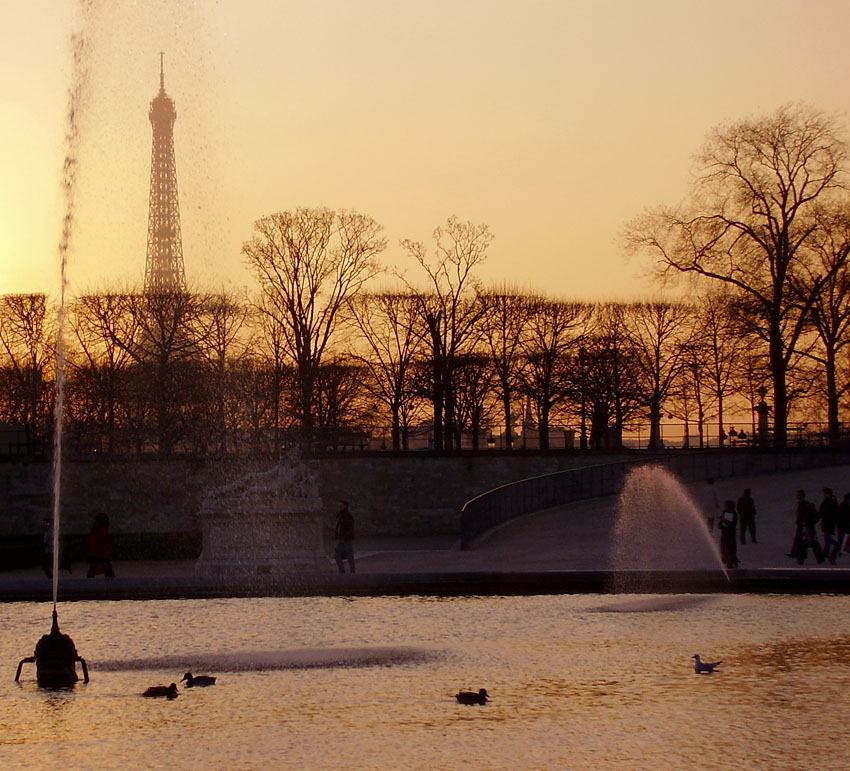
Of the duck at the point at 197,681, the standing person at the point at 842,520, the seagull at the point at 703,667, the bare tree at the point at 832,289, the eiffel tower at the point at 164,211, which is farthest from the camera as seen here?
the eiffel tower at the point at 164,211

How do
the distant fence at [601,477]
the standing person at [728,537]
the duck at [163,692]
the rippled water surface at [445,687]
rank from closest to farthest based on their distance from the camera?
1. the rippled water surface at [445,687]
2. the duck at [163,692]
3. the standing person at [728,537]
4. the distant fence at [601,477]

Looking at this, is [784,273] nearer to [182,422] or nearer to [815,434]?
[815,434]

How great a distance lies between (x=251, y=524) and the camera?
26.2 m

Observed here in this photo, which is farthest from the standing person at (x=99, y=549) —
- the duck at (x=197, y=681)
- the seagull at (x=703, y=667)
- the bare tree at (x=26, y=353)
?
the bare tree at (x=26, y=353)

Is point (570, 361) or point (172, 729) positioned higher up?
point (570, 361)

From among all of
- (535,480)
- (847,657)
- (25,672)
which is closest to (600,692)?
(847,657)

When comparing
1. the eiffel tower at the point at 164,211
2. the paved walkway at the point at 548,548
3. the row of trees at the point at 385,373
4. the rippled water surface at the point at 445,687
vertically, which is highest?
the eiffel tower at the point at 164,211

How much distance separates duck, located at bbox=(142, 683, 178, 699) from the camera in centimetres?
1394

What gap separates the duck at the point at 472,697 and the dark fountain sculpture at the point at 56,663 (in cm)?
404

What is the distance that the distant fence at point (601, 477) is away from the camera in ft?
124

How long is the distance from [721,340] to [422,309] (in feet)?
41.9

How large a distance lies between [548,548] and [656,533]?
2.59 meters

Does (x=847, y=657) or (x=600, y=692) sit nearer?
(x=600, y=692)

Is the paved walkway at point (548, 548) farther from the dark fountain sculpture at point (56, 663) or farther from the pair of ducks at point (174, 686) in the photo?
the pair of ducks at point (174, 686)
